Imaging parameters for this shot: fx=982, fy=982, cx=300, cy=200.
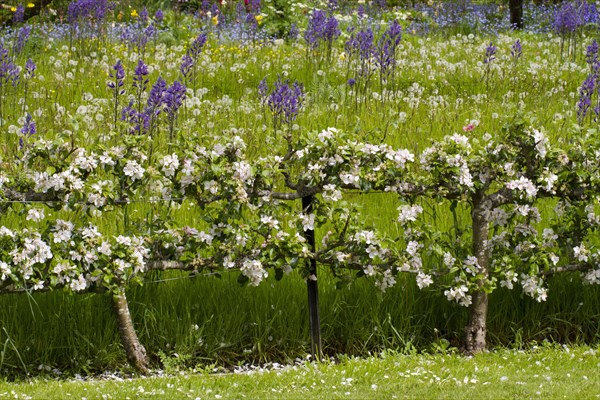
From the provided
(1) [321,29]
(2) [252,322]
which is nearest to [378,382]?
(2) [252,322]

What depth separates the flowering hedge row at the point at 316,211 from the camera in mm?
5586

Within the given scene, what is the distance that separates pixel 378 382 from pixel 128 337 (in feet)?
4.89

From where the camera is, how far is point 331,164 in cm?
586

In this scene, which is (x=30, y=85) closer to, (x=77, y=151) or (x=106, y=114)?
(x=106, y=114)

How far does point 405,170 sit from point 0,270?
2619 mm

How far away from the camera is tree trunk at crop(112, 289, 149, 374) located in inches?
221

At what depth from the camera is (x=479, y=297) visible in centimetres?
605

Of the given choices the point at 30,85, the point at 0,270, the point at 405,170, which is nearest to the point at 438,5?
the point at 30,85

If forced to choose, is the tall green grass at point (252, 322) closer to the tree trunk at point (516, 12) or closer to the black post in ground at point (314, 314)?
the black post in ground at point (314, 314)

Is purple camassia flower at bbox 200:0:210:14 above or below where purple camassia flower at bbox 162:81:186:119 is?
above

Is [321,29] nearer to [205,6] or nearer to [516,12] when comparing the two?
[205,6]

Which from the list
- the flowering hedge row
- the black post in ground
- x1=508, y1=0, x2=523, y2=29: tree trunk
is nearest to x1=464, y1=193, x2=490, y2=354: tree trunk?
the flowering hedge row

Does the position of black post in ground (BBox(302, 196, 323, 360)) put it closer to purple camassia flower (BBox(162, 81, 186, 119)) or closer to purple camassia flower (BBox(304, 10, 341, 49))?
purple camassia flower (BBox(162, 81, 186, 119))

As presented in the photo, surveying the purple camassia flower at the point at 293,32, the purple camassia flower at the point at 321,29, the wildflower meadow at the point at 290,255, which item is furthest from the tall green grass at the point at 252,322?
the purple camassia flower at the point at 293,32
